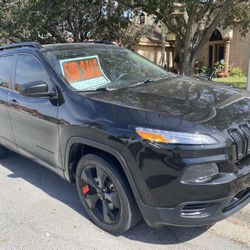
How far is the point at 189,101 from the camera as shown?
3184mm

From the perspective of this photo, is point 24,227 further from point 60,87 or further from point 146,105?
point 146,105

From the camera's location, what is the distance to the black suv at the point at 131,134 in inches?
105

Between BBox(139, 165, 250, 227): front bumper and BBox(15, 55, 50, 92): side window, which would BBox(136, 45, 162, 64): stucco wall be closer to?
BBox(15, 55, 50, 92): side window

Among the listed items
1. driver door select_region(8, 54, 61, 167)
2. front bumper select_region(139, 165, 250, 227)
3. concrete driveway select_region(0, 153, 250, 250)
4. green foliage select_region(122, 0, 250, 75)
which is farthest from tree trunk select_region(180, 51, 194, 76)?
front bumper select_region(139, 165, 250, 227)

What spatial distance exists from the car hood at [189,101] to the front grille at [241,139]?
67 mm

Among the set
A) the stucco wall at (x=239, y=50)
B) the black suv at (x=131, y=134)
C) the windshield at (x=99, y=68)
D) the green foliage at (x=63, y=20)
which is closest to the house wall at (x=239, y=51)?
the stucco wall at (x=239, y=50)

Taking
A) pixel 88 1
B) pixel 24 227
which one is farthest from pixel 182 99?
pixel 88 1

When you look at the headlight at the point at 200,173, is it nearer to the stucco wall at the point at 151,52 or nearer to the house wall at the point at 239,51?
the house wall at the point at 239,51

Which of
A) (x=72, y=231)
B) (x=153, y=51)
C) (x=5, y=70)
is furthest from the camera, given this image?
(x=153, y=51)

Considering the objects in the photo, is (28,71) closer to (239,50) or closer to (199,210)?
(199,210)

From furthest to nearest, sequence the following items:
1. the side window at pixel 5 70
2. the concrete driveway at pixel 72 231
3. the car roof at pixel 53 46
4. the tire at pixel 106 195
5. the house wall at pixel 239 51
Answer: the house wall at pixel 239 51 < the side window at pixel 5 70 < the car roof at pixel 53 46 < the concrete driveway at pixel 72 231 < the tire at pixel 106 195

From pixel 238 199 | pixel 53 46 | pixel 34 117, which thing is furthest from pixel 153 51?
pixel 238 199

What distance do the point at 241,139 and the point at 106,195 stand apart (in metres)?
1.31

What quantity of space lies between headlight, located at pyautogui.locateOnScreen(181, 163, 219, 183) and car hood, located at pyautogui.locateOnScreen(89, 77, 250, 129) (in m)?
0.33
